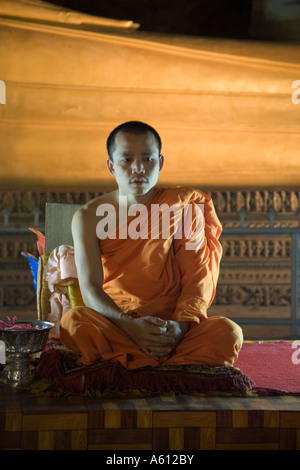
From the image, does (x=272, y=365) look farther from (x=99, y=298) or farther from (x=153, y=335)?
(x=99, y=298)

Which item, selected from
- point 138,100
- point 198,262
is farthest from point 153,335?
point 138,100

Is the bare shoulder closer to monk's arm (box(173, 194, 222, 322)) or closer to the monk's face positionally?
the monk's face

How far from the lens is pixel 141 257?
277cm

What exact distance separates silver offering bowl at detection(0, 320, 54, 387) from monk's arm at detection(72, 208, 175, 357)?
0.23 m

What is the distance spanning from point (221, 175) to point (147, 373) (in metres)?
2.26

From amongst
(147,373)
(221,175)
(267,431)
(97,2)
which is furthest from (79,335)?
(97,2)

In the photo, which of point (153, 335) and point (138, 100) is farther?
point (138, 100)

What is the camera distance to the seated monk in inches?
100

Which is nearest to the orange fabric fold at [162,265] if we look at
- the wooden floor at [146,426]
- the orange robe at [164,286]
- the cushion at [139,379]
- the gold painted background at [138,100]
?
the orange robe at [164,286]

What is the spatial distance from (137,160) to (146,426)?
101 cm

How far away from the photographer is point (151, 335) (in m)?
2.50

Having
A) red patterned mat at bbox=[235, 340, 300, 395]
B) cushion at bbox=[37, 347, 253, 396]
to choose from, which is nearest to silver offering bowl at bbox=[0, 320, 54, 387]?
cushion at bbox=[37, 347, 253, 396]
